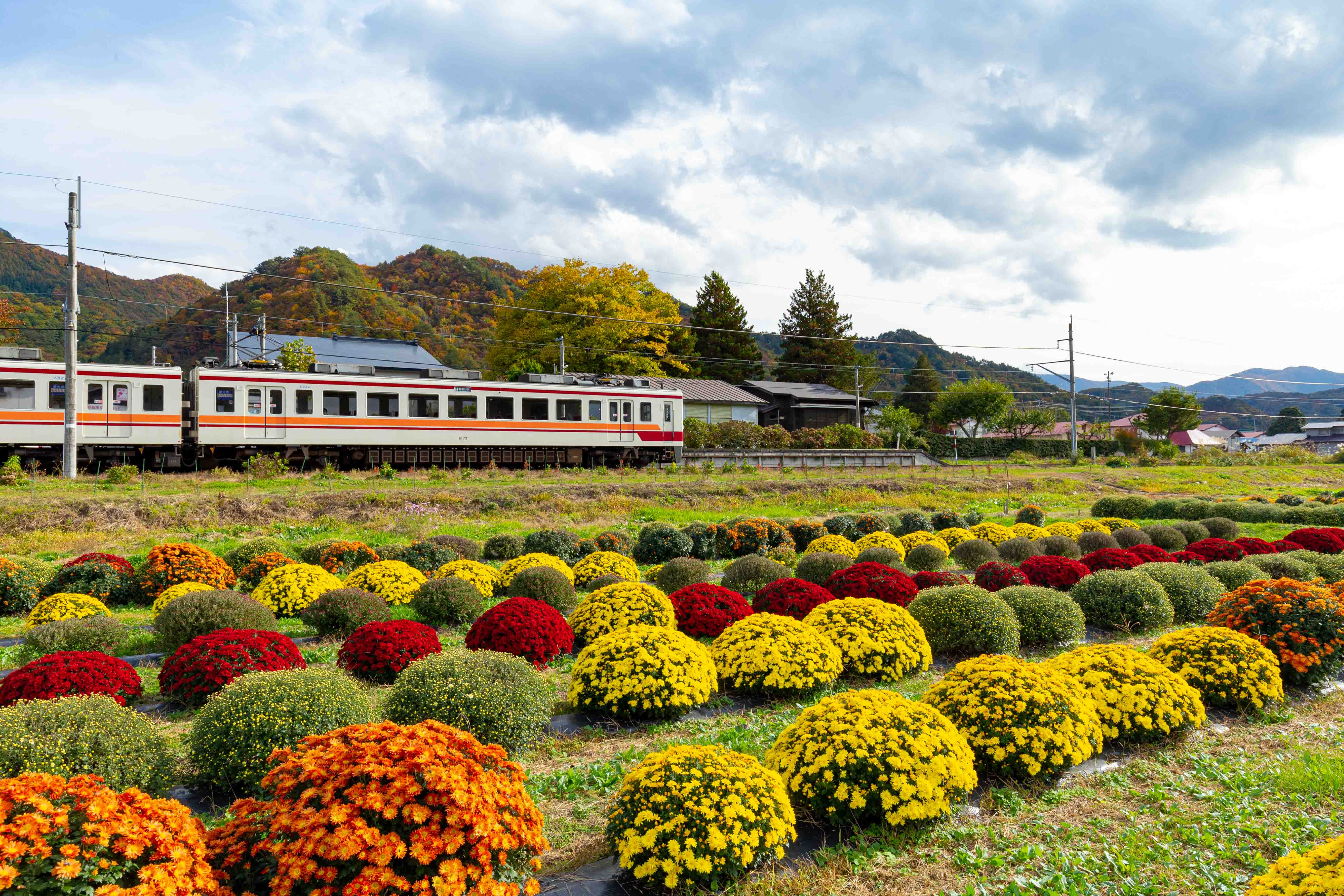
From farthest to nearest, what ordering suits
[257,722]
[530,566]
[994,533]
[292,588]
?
[994,533], [530,566], [292,588], [257,722]

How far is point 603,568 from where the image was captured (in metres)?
11.0

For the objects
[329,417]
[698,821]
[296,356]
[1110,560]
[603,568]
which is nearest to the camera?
[698,821]

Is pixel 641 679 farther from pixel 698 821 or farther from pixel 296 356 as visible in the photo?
pixel 296 356

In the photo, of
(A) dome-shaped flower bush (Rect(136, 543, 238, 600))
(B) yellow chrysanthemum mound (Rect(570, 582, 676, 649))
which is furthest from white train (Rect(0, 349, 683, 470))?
(B) yellow chrysanthemum mound (Rect(570, 582, 676, 649))

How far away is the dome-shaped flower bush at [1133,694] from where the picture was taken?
17.0ft

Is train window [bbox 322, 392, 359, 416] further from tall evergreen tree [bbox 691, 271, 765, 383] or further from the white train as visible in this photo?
tall evergreen tree [bbox 691, 271, 765, 383]

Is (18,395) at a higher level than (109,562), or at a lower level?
higher

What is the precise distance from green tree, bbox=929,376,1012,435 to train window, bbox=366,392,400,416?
45529 millimetres

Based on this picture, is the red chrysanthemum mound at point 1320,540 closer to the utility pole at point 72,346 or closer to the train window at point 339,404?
the train window at point 339,404

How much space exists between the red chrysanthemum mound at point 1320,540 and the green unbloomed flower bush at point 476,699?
13529 mm

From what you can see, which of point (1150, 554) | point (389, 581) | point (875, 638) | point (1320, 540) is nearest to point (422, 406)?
point (389, 581)

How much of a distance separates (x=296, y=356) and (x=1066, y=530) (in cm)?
2982

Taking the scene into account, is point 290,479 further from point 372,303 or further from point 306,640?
point 372,303

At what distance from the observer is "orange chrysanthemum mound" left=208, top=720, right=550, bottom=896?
9.11 ft
